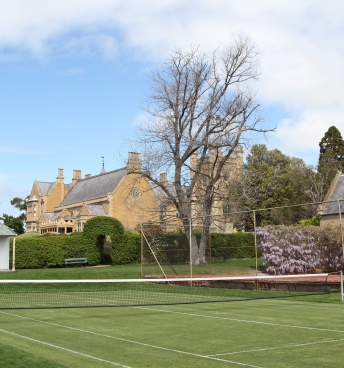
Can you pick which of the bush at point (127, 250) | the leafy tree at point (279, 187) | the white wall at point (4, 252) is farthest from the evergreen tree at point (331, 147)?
the white wall at point (4, 252)

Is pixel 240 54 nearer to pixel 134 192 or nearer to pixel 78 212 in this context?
pixel 134 192

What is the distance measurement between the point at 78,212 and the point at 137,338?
75.9 meters

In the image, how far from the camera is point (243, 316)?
41.2 ft

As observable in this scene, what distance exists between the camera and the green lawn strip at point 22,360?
22.8 feet

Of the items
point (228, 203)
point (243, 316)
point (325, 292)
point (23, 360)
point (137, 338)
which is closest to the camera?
point (23, 360)

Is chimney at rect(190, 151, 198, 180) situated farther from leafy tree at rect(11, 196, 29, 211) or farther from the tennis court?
leafy tree at rect(11, 196, 29, 211)

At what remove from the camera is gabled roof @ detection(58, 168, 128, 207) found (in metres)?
79.1

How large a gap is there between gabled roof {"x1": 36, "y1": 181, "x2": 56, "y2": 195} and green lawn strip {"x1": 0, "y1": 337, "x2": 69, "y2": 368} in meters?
92.9

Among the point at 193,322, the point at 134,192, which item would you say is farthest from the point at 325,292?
the point at 134,192

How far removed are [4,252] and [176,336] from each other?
106 feet

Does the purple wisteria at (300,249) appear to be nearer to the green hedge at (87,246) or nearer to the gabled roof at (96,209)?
the green hedge at (87,246)

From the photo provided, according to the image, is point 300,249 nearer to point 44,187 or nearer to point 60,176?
point 60,176

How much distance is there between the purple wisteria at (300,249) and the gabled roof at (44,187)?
78.6 metres

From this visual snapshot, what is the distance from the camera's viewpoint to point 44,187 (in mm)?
101875
